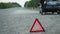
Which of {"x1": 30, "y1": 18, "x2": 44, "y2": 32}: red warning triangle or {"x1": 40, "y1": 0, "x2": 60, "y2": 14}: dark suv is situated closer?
{"x1": 30, "y1": 18, "x2": 44, "y2": 32}: red warning triangle

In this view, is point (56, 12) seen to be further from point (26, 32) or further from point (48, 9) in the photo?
point (26, 32)

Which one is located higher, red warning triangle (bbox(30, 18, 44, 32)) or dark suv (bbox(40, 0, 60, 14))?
red warning triangle (bbox(30, 18, 44, 32))

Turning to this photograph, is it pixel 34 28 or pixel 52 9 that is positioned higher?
pixel 34 28

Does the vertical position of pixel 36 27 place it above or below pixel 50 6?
above

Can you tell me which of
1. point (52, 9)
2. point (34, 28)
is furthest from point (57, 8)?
point (34, 28)

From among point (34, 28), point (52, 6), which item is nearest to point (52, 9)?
point (52, 6)

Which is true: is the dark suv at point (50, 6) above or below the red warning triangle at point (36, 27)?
below

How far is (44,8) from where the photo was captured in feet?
92.4

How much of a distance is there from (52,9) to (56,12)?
4.19 ft

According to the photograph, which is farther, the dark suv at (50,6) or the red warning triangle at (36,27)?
the dark suv at (50,6)

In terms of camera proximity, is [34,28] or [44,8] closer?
[34,28]

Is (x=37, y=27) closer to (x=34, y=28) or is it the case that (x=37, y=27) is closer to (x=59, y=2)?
(x=34, y=28)

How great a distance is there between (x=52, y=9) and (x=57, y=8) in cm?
57

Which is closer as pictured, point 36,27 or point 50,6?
point 36,27
